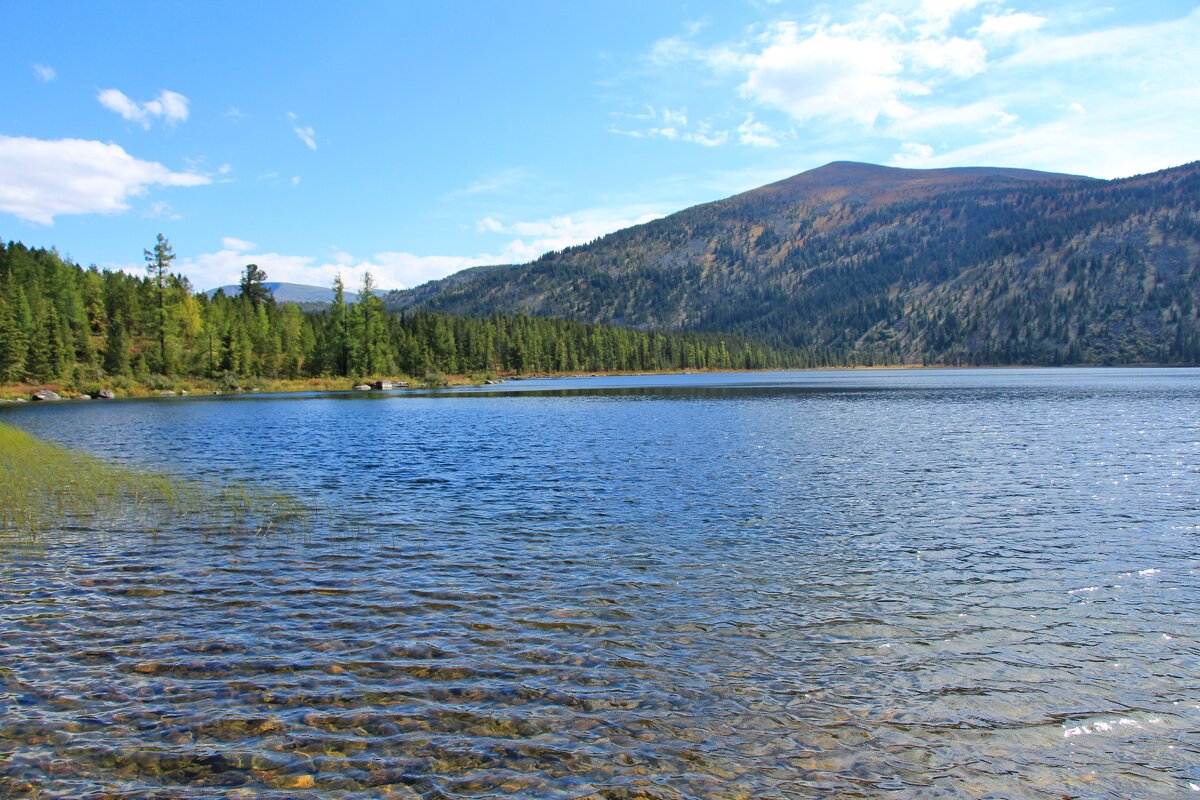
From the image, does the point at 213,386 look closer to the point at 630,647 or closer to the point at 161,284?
the point at 161,284

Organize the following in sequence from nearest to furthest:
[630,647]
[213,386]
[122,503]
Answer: [630,647] → [122,503] → [213,386]

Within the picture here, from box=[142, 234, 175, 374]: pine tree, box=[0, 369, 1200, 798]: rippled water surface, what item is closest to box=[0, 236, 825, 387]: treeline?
box=[142, 234, 175, 374]: pine tree

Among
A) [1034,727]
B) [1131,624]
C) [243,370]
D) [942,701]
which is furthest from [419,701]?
[243,370]

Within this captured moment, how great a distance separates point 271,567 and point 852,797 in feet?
52.3

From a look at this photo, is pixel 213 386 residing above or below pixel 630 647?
above

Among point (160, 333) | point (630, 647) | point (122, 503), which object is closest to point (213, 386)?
point (160, 333)

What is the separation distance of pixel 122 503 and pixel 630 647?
2392 cm

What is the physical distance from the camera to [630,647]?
13.5 m

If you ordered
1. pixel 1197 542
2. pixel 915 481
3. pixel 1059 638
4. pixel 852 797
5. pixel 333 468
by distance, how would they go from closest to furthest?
pixel 852 797 < pixel 1059 638 < pixel 1197 542 < pixel 915 481 < pixel 333 468

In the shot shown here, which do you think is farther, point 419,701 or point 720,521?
point 720,521

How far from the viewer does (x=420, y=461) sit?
39938mm

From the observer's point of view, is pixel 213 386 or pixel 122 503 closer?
pixel 122 503

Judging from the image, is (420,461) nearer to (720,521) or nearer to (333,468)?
(333,468)

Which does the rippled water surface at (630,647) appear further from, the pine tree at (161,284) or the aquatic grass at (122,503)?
the pine tree at (161,284)
